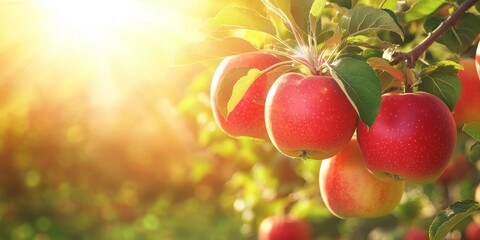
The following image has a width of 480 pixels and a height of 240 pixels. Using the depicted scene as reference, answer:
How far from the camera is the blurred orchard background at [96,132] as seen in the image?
7492 mm

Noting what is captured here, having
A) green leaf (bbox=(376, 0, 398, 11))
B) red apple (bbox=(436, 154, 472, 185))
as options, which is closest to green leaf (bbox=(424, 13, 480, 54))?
green leaf (bbox=(376, 0, 398, 11))

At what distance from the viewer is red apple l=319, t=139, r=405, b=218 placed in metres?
1.28

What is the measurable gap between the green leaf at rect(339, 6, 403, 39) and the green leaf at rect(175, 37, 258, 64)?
18cm

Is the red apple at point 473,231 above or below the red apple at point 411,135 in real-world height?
below

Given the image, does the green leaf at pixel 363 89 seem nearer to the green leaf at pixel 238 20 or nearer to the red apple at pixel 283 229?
the green leaf at pixel 238 20

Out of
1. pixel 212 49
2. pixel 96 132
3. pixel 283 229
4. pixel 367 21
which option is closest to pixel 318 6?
pixel 367 21

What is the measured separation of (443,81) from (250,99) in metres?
0.31

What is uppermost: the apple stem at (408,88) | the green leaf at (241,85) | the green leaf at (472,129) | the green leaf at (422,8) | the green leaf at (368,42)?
the green leaf at (241,85)

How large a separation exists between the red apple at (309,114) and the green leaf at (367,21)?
0.08 m

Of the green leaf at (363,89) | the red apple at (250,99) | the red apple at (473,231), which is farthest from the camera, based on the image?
the red apple at (473,231)

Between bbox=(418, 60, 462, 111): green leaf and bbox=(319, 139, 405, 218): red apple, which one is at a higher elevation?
bbox=(418, 60, 462, 111): green leaf

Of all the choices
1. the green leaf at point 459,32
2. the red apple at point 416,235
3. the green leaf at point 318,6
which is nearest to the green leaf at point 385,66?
the green leaf at point 318,6

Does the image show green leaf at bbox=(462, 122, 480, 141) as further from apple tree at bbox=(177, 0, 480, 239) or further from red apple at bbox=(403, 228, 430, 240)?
red apple at bbox=(403, 228, 430, 240)

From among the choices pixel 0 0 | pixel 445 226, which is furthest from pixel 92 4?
pixel 445 226
